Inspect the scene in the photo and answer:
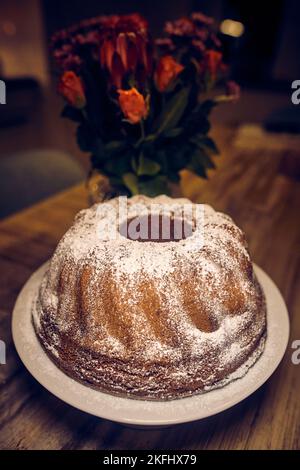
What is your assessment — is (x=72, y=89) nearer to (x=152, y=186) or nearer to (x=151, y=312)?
(x=152, y=186)

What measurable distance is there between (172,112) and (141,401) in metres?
0.61

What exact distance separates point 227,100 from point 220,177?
2.61ft

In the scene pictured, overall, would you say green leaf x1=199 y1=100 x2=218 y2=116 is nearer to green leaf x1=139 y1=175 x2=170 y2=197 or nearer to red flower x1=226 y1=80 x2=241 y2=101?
red flower x1=226 y1=80 x2=241 y2=101

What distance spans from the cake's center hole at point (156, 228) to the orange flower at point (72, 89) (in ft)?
0.95

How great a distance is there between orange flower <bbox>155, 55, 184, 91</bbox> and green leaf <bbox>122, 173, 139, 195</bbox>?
0.21m

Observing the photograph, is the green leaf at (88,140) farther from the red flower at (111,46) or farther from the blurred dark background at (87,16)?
the blurred dark background at (87,16)

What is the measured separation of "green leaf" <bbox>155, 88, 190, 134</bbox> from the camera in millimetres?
862

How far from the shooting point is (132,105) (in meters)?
0.74

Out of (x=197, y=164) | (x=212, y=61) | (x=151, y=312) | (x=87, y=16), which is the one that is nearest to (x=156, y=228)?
(x=151, y=312)

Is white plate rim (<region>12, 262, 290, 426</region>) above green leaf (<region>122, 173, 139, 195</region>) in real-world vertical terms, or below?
below

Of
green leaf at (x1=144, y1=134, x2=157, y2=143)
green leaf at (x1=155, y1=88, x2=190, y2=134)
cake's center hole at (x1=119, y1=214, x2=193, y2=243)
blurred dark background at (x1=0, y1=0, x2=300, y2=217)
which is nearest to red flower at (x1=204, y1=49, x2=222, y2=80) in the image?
green leaf at (x1=155, y1=88, x2=190, y2=134)

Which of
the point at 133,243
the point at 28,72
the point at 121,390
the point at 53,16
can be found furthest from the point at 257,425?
the point at 28,72

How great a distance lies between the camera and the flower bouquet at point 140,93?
0.80m

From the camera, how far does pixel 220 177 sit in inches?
68.7
